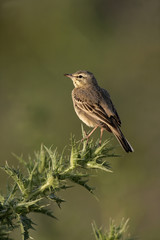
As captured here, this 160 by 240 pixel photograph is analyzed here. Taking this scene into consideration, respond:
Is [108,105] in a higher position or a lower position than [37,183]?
higher

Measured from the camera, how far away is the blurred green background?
4.13 m

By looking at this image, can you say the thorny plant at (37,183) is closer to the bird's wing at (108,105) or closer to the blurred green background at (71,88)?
the blurred green background at (71,88)

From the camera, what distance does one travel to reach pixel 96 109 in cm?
539

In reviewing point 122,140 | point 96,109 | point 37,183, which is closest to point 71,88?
point 96,109

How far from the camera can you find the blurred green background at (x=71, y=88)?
13.6 feet

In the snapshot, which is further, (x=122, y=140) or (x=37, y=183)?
(x=122, y=140)

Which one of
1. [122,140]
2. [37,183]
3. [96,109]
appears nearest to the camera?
[37,183]

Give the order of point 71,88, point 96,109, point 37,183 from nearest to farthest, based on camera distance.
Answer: point 37,183
point 96,109
point 71,88

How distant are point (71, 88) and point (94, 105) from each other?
35.9 inches

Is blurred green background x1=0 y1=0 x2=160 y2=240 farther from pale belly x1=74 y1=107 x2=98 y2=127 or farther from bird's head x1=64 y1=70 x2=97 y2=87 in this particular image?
bird's head x1=64 y1=70 x2=97 y2=87

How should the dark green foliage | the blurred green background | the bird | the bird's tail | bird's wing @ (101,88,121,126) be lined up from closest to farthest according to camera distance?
1. the dark green foliage
2. the blurred green background
3. the bird's tail
4. the bird
5. bird's wing @ (101,88,121,126)

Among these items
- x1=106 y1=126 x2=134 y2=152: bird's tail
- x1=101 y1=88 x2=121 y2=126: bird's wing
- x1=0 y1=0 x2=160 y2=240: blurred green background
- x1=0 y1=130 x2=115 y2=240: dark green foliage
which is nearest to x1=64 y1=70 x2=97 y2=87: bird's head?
x1=0 y1=0 x2=160 y2=240: blurred green background

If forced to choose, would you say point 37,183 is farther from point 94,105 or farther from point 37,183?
point 94,105

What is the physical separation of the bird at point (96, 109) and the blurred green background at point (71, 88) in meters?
0.13
